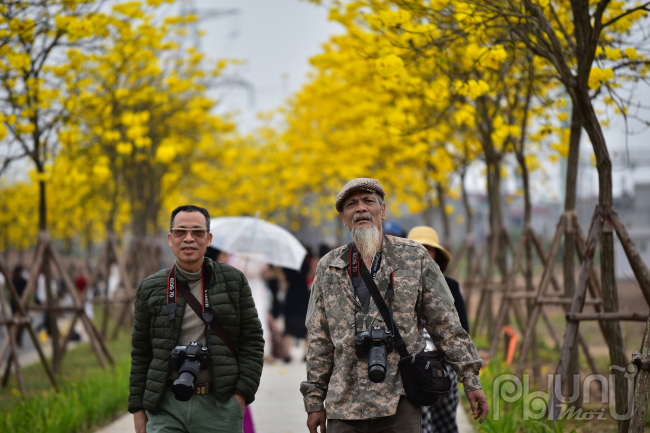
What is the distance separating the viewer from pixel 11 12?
697cm

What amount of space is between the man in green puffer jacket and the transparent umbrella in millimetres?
4051

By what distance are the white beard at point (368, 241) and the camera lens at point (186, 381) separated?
0.96 m

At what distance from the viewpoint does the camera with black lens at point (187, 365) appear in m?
3.45

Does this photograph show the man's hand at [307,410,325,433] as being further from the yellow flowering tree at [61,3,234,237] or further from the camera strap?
the yellow flowering tree at [61,3,234,237]

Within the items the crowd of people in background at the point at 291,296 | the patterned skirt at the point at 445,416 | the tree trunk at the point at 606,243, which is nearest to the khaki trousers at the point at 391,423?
the crowd of people in background at the point at 291,296

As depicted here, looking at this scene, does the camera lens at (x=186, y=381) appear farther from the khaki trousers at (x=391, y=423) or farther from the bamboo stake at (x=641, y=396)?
the bamboo stake at (x=641, y=396)

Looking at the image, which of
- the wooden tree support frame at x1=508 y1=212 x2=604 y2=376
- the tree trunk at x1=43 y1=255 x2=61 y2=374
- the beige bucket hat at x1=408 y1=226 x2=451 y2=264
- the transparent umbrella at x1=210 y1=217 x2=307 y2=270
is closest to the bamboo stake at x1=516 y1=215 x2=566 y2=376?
the wooden tree support frame at x1=508 y1=212 x2=604 y2=376

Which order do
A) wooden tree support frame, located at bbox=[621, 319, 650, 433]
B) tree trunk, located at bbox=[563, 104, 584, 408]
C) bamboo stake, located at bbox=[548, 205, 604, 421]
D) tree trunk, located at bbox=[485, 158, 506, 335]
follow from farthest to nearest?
tree trunk, located at bbox=[485, 158, 506, 335], tree trunk, located at bbox=[563, 104, 584, 408], bamboo stake, located at bbox=[548, 205, 604, 421], wooden tree support frame, located at bbox=[621, 319, 650, 433]

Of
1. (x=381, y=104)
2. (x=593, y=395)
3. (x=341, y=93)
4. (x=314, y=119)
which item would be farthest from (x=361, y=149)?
(x=593, y=395)

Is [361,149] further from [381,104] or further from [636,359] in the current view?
[636,359]

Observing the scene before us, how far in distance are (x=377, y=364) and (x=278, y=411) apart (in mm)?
4864

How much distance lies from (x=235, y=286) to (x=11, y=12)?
4.62 m

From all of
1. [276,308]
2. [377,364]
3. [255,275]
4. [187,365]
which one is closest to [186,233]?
[187,365]

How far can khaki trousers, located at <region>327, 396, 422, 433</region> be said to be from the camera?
131 inches
